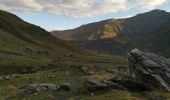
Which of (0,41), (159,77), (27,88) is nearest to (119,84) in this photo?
(159,77)

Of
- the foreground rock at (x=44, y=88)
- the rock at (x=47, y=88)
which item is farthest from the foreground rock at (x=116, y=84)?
the rock at (x=47, y=88)

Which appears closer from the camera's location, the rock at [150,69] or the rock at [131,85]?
the rock at [131,85]

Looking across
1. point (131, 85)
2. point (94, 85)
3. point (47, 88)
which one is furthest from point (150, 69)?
point (47, 88)

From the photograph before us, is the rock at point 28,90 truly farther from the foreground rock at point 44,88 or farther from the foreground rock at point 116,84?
the foreground rock at point 116,84

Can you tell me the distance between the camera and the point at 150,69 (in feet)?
167

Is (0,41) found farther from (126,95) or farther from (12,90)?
(126,95)

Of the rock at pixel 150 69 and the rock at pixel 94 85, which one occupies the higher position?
the rock at pixel 150 69

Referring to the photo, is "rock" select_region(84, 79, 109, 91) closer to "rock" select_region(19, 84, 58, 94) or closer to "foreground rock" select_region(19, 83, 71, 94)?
"foreground rock" select_region(19, 83, 71, 94)

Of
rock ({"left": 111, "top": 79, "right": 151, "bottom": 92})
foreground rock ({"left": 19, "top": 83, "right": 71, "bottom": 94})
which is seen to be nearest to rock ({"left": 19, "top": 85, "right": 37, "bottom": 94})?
foreground rock ({"left": 19, "top": 83, "right": 71, "bottom": 94})

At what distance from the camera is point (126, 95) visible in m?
43.9

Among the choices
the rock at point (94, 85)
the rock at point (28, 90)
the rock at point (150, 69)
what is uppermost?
the rock at point (150, 69)

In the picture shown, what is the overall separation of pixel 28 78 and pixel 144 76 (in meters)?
20.7

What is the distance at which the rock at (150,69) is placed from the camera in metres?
49.5

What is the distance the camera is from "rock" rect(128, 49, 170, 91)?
4950 centimetres
